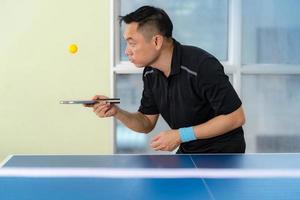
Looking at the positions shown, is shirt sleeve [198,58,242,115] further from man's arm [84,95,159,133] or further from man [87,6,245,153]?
man's arm [84,95,159,133]

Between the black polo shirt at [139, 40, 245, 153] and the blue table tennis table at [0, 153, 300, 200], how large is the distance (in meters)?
0.14

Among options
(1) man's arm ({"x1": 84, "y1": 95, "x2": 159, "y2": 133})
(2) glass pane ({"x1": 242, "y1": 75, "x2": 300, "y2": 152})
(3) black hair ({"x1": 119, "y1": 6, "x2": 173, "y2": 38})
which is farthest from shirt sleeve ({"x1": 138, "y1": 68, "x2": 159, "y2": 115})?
(2) glass pane ({"x1": 242, "y1": 75, "x2": 300, "y2": 152})

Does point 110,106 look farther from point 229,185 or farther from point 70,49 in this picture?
point 70,49

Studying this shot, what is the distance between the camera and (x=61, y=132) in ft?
8.89

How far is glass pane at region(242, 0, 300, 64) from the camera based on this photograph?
9.04 ft

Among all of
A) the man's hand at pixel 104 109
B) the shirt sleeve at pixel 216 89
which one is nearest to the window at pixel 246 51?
the man's hand at pixel 104 109

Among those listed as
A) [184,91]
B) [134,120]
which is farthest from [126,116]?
[184,91]

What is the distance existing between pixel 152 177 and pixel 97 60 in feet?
4.79

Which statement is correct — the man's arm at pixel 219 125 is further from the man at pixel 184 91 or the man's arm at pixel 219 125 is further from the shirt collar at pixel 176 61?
the shirt collar at pixel 176 61

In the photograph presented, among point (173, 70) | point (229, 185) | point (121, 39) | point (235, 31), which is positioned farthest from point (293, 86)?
point (229, 185)

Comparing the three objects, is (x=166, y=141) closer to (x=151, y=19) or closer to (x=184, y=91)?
(x=184, y=91)

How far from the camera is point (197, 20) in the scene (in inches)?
108

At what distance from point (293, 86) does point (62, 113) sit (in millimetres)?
1588

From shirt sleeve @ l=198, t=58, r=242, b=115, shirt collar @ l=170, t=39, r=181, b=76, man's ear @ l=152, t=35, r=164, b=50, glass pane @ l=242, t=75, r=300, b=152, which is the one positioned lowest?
glass pane @ l=242, t=75, r=300, b=152
